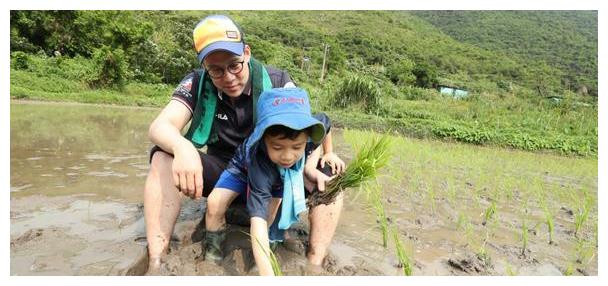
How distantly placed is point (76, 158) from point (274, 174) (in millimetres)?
3376

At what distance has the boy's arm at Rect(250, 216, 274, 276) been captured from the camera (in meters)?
1.80

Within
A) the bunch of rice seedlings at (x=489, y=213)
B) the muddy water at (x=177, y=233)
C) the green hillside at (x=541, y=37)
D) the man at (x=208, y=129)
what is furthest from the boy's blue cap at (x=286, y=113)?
the green hillside at (x=541, y=37)

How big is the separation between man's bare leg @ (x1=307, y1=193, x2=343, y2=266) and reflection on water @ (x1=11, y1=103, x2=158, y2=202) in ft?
A: 5.37

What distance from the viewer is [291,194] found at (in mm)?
2127

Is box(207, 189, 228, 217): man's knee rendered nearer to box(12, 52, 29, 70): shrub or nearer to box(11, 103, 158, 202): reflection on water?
box(11, 103, 158, 202): reflection on water

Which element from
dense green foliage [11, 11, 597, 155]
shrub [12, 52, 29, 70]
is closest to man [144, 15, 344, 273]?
dense green foliage [11, 11, 597, 155]

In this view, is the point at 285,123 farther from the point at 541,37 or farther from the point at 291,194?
the point at 541,37

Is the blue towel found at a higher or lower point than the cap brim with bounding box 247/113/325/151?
lower

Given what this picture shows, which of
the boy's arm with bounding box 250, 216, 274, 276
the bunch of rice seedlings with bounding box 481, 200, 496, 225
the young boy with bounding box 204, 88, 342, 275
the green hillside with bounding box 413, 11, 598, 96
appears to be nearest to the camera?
the boy's arm with bounding box 250, 216, 274, 276

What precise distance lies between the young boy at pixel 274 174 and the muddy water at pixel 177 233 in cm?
20

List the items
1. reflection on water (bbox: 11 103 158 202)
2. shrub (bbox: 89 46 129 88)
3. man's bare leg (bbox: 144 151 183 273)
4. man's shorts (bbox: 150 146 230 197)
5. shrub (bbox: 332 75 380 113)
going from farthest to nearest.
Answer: shrub (bbox: 332 75 380 113) → shrub (bbox: 89 46 129 88) → reflection on water (bbox: 11 103 158 202) → man's shorts (bbox: 150 146 230 197) → man's bare leg (bbox: 144 151 183 273)

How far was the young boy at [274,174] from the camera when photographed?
6.28 ft

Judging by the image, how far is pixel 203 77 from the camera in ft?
7.97
